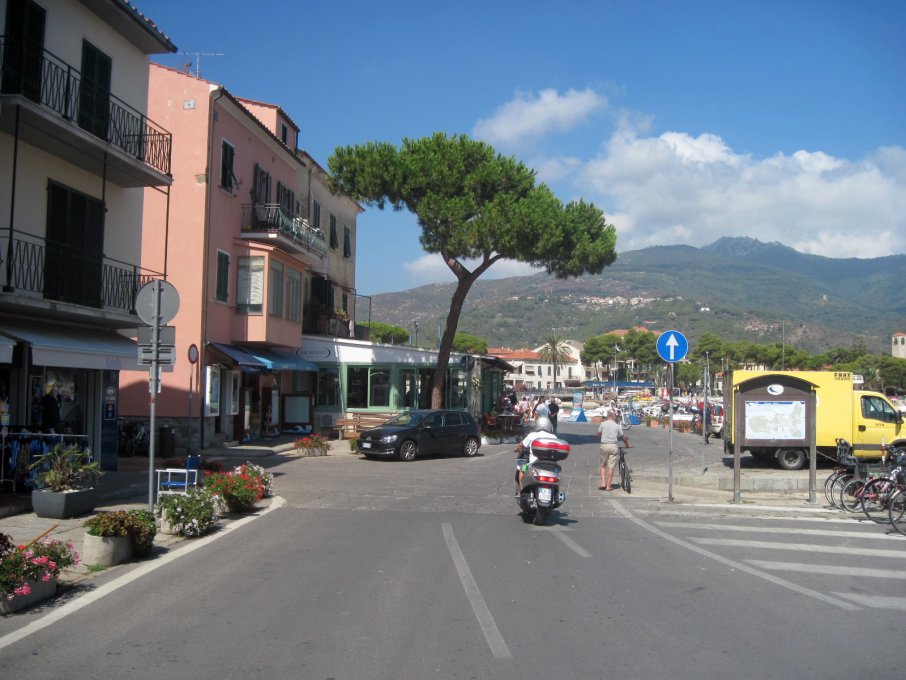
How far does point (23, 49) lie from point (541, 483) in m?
11.7

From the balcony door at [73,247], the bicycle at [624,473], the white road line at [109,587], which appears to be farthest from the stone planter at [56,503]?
the bicycle at [624,473]

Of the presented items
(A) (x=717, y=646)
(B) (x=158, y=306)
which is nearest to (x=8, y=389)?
(B) (x=158, y=306)

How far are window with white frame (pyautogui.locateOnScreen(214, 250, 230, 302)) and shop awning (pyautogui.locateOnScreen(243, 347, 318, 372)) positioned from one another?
2.29 meters

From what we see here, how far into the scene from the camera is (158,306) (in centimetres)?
1111

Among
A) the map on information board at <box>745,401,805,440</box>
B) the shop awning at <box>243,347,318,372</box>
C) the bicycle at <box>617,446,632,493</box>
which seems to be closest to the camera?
the bicycle at <box>617,446,632,493</box>

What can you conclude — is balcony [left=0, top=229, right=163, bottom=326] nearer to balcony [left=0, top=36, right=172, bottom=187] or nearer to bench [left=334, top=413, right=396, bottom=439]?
balcony [left=0, top=36, right=172, bottom=187]

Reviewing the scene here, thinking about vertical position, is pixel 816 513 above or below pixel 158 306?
below

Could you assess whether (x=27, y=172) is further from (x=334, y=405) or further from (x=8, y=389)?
(x=334, y=405)

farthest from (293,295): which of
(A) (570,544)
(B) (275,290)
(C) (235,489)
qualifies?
(A) (570,544)

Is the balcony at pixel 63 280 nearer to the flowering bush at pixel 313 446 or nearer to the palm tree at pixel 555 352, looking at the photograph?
the flowering bush at pixel 313 446

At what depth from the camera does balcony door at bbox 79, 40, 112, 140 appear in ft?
52.3

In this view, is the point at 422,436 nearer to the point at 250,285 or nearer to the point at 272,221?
the point at 250,285

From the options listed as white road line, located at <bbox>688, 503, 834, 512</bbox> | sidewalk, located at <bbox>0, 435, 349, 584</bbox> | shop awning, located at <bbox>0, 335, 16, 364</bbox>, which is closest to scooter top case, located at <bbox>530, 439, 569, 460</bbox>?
white road line, located at <bbox>688, 503, 834, 512</bbox>

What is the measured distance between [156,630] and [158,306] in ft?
19.1
